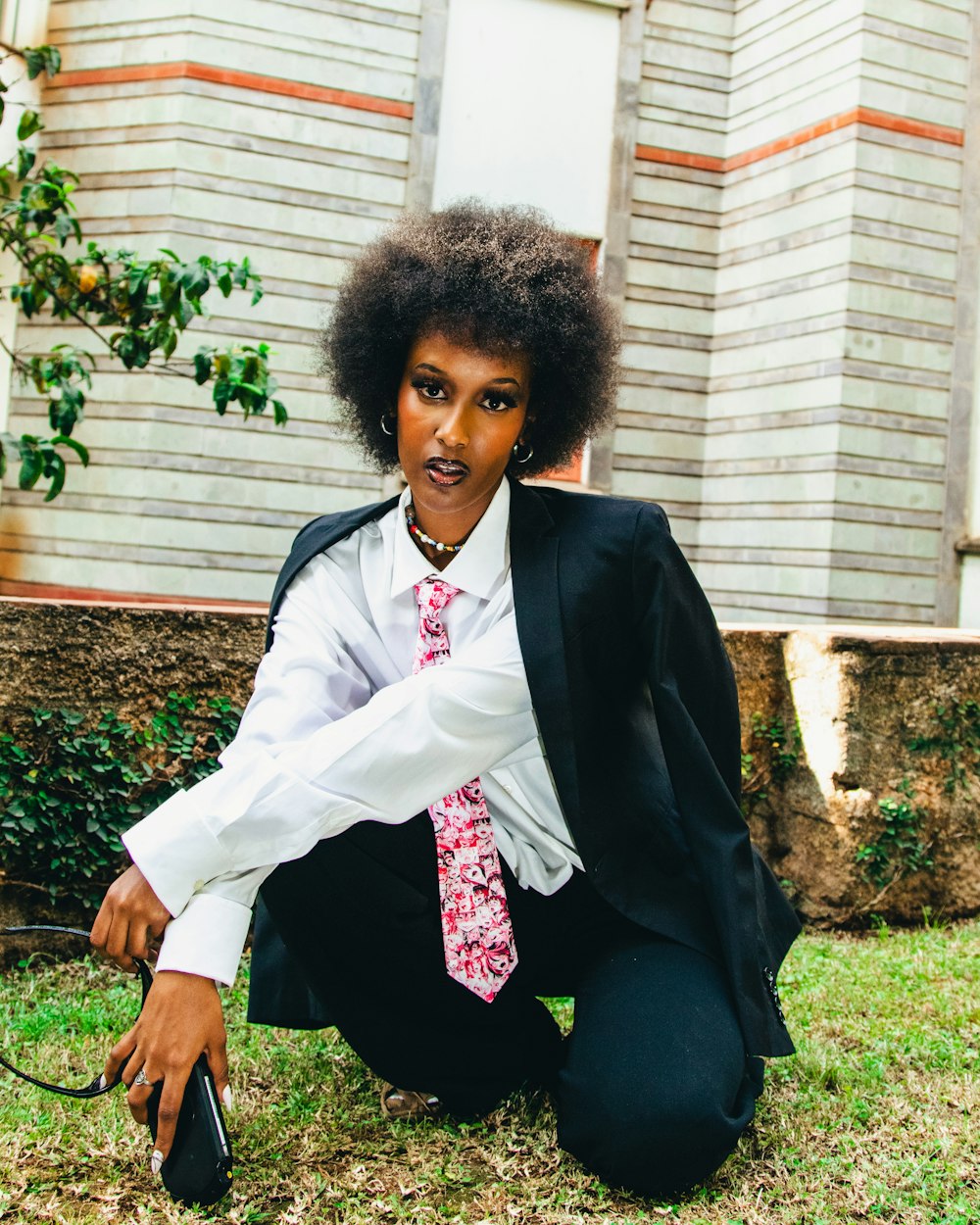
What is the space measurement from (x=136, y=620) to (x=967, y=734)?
99.1 inches

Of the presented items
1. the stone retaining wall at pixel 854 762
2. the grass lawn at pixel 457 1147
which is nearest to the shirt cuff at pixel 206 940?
the grass lawn at pixel 457 1147

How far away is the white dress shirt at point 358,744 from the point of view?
5.38 ft

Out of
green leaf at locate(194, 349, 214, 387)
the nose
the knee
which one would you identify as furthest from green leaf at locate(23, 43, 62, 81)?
the knee

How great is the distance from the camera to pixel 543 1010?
2.17m

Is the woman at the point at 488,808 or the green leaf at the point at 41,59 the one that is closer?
the woman at the point at 488,808

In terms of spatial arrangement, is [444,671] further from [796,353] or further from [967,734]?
[796,353]

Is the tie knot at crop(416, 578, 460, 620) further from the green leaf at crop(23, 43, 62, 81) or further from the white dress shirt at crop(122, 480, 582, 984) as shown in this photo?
the green leaf at crop(23, 43, 62, 81)

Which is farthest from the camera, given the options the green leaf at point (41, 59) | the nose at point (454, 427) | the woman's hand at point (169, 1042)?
the green leaf at point (41, 59)

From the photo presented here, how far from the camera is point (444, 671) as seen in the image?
6.04ft

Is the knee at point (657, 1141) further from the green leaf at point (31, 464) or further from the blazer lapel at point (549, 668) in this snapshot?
the green leaf at point (31, 464)

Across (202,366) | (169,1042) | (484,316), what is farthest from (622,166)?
(169,1042)

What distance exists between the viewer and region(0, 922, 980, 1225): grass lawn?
174 centimetres

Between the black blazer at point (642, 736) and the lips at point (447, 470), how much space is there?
0.13 m

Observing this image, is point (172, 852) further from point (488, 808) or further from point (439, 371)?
point (439, 371)
